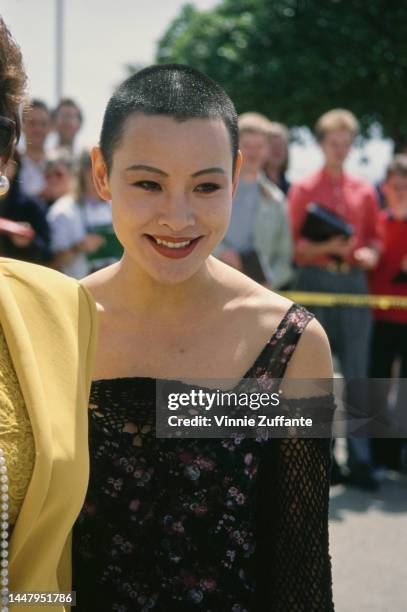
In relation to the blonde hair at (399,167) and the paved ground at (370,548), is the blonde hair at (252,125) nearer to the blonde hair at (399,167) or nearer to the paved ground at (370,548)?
the blonde hair at (399,167)

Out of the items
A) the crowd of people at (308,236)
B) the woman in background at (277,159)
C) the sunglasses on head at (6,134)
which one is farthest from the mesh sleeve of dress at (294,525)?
the woman in background at (277,159)

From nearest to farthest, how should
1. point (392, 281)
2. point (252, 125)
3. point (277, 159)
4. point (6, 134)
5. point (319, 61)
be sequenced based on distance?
point (6, 134), point (252, 125), point (392, 281), point (277, 159), point (319, 61)

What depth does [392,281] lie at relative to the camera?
628 cm

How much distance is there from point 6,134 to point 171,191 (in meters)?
0.40

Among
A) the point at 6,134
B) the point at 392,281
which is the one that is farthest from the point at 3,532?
the point at 392,281

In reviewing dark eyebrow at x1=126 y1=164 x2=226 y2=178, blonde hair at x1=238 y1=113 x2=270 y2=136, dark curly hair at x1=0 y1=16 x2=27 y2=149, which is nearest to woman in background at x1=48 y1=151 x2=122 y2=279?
blonde hair at x1=238 y1=113 x2=270 y2=136

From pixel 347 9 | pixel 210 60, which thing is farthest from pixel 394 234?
pixel 210 60

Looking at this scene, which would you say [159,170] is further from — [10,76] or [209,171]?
[10,76]

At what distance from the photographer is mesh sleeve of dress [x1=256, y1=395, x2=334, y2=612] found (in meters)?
1.88

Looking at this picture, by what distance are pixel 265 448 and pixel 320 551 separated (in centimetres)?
24

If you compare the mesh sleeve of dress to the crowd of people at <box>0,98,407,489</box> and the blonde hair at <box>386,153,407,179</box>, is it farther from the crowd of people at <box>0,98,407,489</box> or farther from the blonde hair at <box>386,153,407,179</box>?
the blonde hair at <box>386,153,407,179</box>

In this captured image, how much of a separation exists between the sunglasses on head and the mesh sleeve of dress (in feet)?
Answer: 2.66

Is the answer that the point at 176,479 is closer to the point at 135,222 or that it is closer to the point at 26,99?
the point at 135,222

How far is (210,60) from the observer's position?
102ft
